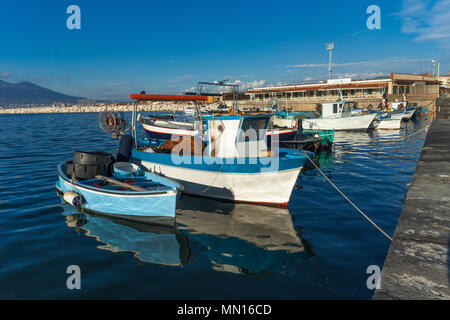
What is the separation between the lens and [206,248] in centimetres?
783

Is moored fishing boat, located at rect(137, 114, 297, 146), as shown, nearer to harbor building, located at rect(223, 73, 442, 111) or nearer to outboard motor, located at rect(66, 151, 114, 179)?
outboard motor, located at rect(66, 151, 114, 179)

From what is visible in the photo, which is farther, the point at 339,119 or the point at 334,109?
the point at 334,109

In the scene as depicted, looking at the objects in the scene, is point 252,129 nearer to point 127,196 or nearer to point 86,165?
point 127,196

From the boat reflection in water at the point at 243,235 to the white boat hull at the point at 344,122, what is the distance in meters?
24.2

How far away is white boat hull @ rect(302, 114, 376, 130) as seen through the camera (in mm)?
32781

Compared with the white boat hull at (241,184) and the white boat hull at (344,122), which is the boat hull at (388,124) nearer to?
the white boat hull at (344,122)

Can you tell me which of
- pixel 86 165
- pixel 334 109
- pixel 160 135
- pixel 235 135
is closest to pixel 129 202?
pixel 86 165

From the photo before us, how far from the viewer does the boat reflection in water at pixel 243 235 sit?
7.07 meters

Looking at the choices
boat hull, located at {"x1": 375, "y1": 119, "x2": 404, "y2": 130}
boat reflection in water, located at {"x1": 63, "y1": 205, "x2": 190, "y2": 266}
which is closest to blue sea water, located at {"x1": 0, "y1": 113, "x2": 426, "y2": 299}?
boat reflection in water, located at {"x1": 63, "y1": 205, "x2": 190, "y2": 266}

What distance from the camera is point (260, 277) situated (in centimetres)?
641

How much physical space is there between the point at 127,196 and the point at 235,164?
3.94 meters
